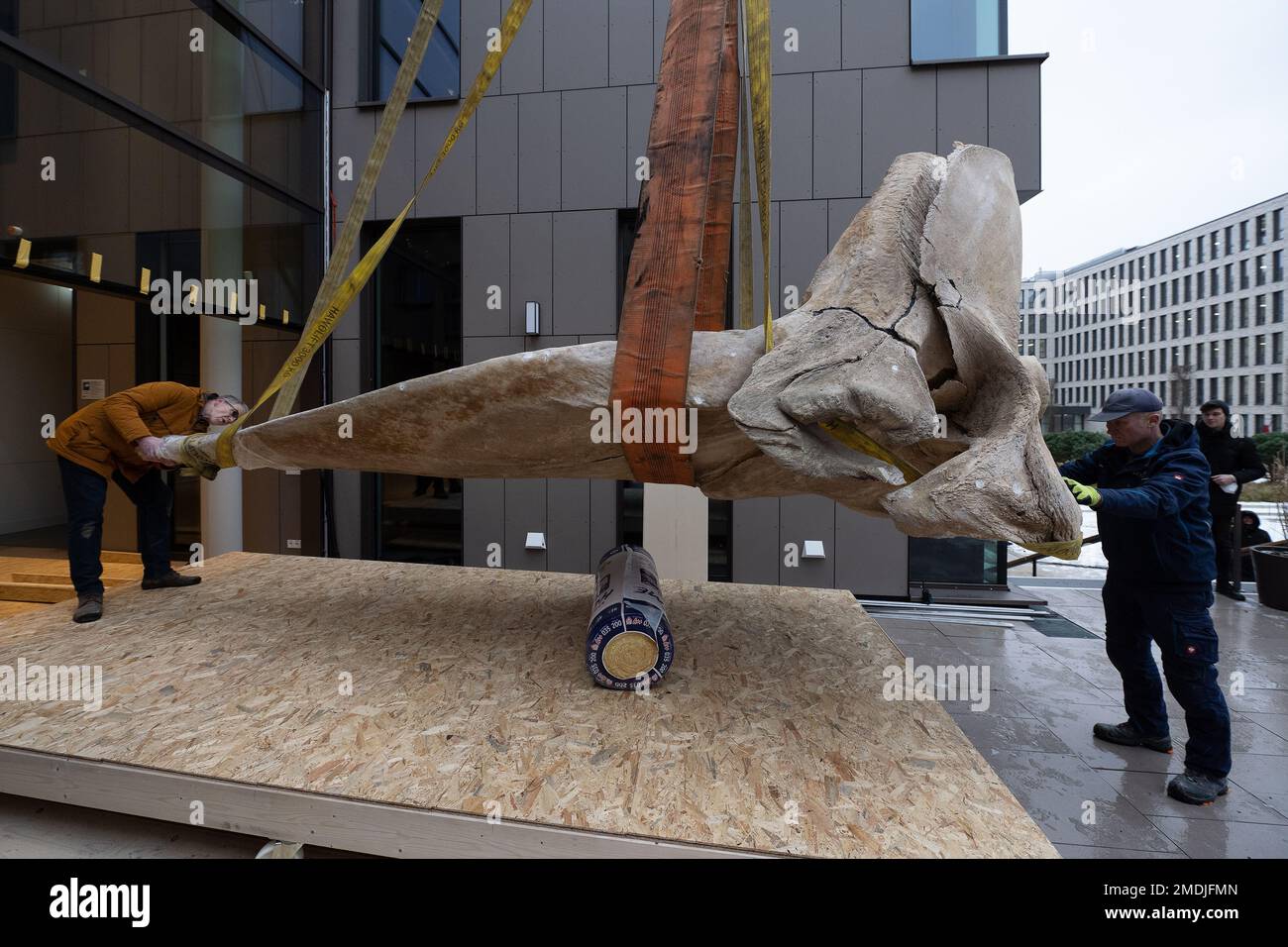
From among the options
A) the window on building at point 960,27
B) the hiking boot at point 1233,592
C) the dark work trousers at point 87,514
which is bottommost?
the hiking boot at point 1233,592

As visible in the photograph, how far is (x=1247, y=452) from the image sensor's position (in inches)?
255

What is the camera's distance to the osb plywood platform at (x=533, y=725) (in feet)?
6.35

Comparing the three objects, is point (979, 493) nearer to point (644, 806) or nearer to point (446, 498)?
point (644, 806)

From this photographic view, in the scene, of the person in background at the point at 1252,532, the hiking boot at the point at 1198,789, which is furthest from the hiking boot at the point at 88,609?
the person in background at the point at 1252,532

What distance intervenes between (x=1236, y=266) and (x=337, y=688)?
943cm

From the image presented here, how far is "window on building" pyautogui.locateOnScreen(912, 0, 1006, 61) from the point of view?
20.2 feet

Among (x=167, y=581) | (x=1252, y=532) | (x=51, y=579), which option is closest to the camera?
(x=167, y=581)

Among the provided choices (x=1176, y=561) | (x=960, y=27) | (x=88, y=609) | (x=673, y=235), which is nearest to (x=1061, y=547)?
(x=673, y=235)

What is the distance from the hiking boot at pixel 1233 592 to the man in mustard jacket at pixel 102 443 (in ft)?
31.9

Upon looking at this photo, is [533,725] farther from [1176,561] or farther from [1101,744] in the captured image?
[1101,744]

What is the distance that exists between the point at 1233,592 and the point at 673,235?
27.1ft

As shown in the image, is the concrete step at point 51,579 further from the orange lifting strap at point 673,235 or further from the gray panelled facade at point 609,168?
the orange lifting strap at point 673,235

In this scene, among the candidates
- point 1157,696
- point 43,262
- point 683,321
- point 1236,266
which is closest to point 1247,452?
point 1236,266

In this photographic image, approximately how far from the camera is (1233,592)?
704cm
